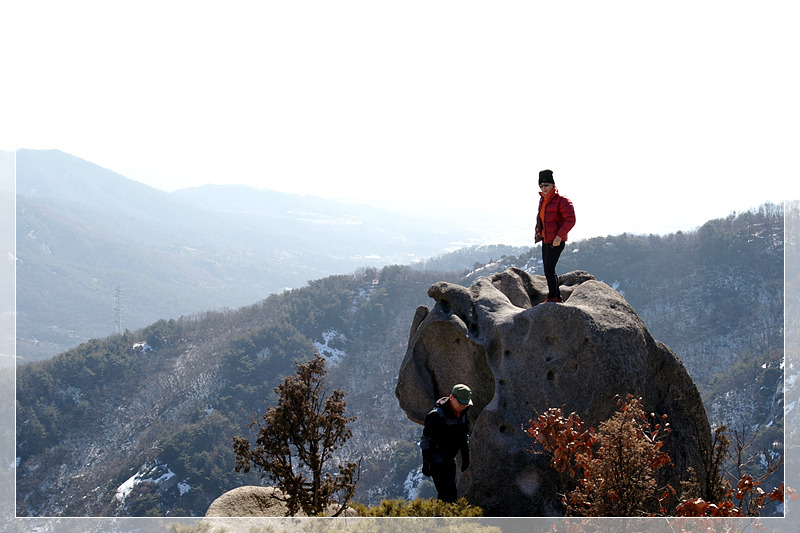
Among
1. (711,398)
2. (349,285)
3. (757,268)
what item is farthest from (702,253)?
(349,285)

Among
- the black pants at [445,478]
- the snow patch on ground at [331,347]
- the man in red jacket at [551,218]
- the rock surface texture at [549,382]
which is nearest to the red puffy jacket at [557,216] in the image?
the man in red jacket at [551,218]

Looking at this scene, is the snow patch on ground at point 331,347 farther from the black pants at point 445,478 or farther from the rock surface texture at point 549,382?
the black pants at point 445,478

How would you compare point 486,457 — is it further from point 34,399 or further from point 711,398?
point 34,399

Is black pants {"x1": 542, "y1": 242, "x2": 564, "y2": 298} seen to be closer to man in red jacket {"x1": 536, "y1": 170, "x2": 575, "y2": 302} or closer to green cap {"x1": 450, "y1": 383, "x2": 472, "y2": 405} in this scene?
man in red jacket {"x1": 536, "y1": 170, "x2": 575, "y2": 302}

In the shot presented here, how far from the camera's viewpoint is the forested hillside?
50.5 metres

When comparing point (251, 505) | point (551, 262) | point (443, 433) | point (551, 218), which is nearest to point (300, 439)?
point (251, 505)

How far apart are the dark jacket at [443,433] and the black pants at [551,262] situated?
314 centimetres

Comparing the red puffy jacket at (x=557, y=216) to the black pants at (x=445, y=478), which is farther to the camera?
the red puffy jacket at (x=557, y=216)

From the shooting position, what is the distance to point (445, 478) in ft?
26.9

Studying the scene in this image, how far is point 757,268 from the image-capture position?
5975 centimetres

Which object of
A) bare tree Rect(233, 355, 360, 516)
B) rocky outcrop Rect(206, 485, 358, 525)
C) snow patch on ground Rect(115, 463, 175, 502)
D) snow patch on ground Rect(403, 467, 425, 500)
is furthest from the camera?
snow patch on ground Rect(115, 463, 175, 502)

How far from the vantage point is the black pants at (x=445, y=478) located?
8109 millimetres

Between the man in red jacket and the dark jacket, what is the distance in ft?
10.2

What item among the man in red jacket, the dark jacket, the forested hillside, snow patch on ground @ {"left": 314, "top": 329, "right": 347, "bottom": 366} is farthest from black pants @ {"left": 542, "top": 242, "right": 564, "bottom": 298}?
snow patch on ground @ {"left": 314, "top": 329, "right": 347, "bottom": 366}
